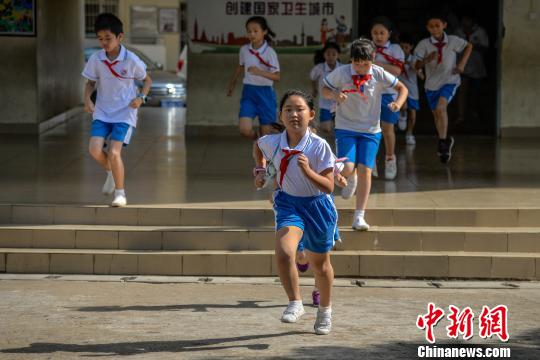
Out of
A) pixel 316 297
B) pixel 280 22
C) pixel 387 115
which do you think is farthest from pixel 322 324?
pixel 280 22

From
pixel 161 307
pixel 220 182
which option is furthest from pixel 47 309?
pixel 220 182

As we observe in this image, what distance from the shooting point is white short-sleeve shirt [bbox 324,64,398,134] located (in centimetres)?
1012

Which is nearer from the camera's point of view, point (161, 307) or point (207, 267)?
point (161, 307)

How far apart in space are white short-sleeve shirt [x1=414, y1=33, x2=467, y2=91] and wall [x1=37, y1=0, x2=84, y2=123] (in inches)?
237

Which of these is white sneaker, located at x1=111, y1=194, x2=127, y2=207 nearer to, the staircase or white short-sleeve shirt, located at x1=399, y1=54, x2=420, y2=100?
the staircase

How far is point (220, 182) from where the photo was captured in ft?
40.6

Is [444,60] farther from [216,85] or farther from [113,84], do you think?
[216,85]

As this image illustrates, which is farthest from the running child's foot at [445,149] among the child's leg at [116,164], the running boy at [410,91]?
the child's leg at [116,164]

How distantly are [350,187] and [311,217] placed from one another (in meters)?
2.88

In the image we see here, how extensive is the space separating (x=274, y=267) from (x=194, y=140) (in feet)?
Result: 22.0

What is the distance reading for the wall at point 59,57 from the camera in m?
17.4

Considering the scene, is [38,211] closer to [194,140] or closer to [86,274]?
[86,274]

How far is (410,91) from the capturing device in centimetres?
1552

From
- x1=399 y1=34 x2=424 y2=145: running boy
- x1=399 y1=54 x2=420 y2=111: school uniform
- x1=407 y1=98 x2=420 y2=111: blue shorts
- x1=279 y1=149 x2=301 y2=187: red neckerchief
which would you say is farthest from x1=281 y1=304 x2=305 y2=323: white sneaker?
x1=407 y1=98 x2=420 y2=111: blue shorts
